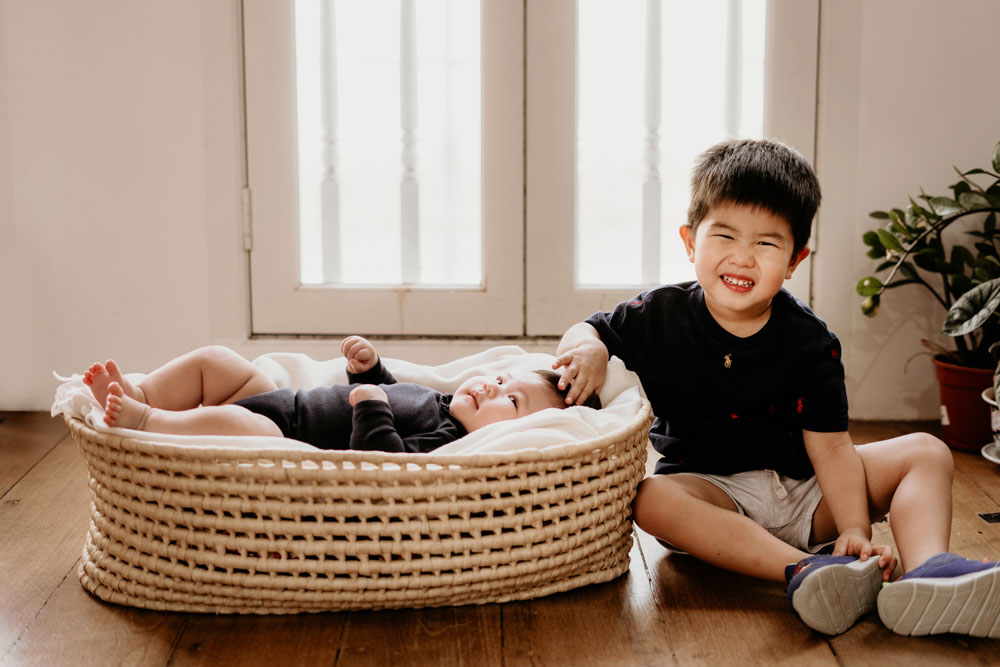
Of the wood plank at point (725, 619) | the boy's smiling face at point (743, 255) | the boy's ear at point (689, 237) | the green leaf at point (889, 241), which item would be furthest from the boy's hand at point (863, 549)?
the green leaf at point (889, 241)

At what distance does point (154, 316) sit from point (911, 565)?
163 centimetres

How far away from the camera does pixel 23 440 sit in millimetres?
1971

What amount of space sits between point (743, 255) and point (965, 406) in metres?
0.88

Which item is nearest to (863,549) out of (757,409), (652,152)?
(757,409)

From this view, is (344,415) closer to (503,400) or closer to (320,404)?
(320,404)

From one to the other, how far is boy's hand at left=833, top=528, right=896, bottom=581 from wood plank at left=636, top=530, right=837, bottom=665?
10 cm

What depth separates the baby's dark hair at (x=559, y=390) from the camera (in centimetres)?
145

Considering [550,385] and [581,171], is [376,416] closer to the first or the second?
[550,385]

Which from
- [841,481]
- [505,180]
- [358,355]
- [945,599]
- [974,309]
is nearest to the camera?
[945,599]

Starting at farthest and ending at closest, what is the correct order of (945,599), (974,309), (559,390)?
(974,309), (559,390), (945,599)

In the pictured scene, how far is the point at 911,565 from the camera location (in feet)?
4.04

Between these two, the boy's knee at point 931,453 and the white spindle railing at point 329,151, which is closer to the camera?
the boy's knee at point 931,453

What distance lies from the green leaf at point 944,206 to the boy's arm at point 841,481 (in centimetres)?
74

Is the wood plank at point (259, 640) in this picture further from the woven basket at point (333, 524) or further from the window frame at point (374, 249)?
the window frame at point (374, 249)
